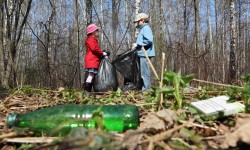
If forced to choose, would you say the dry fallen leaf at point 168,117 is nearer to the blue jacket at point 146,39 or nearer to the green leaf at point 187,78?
the green leaf at point 187,78

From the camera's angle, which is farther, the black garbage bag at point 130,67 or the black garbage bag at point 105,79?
the black garbage bag at point 130,67

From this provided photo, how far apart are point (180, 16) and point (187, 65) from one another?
23257 millimetres

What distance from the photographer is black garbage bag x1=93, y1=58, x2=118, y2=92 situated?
5598 mm

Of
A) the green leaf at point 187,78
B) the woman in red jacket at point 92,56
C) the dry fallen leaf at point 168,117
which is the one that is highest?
the woman in red jacket at point 92,56

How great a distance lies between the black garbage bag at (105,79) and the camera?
5598mm

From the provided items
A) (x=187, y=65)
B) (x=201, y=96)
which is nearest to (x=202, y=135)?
(x=201, y=96)

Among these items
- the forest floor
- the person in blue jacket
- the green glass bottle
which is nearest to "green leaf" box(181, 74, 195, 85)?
the forest floor

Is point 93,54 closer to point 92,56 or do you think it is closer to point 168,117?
point 92,56

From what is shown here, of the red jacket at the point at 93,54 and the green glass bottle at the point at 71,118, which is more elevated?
the red jacket at the point at 93,54

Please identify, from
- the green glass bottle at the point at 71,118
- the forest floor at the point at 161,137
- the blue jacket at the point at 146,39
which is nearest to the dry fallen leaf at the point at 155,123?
the forest floor at the point at 161,137

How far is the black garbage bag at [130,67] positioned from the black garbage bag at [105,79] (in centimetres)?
16

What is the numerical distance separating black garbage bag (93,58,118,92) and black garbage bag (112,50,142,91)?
0.52 ft

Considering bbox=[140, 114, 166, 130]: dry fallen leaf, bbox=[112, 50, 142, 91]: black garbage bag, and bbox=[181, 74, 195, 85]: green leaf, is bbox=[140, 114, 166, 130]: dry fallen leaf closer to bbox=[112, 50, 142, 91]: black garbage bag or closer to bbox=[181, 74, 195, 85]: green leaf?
bbox=[181, 74, 195, 85]: green leaf

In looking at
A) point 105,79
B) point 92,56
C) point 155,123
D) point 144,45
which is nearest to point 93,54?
point 92,56
